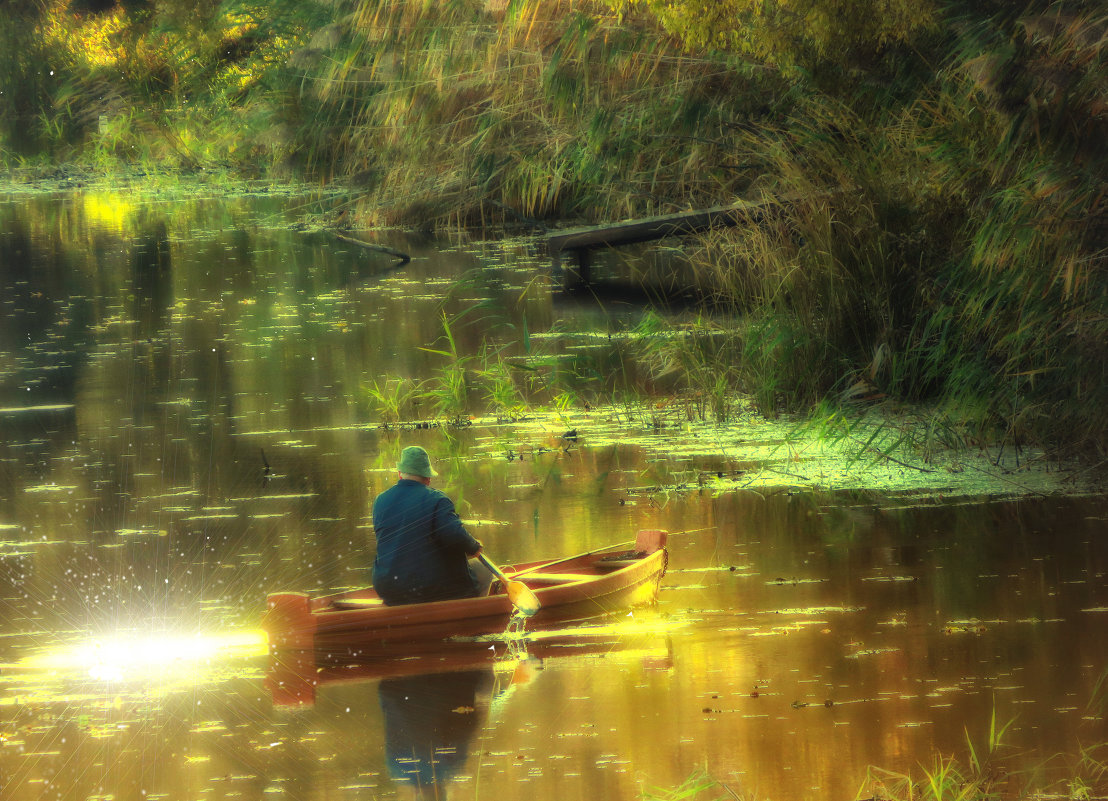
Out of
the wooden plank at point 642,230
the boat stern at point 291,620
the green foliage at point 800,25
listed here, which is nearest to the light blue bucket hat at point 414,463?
the boat stern at point 291,620

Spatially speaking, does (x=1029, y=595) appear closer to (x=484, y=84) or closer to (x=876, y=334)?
(x=876, y=334)

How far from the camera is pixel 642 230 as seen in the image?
17.2 meters

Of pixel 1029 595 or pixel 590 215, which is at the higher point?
pixel 1029 595

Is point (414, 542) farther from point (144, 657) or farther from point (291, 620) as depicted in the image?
point (144, 657)

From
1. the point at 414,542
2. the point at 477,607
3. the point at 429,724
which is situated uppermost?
the point at 414,542

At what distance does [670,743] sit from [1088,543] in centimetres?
335

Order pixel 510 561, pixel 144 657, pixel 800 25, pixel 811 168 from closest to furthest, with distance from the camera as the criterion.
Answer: pixel 144 657 → pixel 510 561 → pixel 800 25 → pixel 811 168

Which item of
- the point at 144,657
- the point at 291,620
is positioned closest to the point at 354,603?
the point at 291,620

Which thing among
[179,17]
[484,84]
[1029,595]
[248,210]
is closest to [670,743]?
[1029,595]

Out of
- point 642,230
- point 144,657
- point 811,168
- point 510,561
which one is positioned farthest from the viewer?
point 642,230

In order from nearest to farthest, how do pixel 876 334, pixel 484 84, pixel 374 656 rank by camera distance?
pixel 374 656
pixel 876 334
pixel 484 84

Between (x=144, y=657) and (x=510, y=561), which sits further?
(x=510, y=561)

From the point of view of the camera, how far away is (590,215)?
2225cm

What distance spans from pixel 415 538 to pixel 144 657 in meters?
1.29
